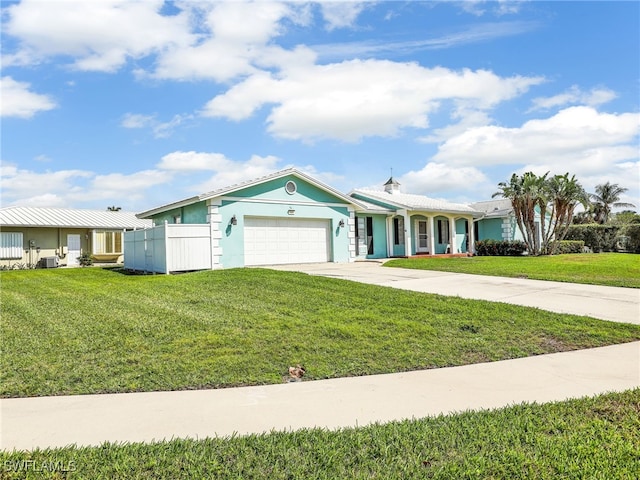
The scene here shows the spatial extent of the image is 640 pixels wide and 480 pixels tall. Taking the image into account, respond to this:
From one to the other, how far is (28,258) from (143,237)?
10.4 m

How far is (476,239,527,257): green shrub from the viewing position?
88.8ft

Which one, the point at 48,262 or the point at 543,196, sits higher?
the point at 543,196

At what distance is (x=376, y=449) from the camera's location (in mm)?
3240

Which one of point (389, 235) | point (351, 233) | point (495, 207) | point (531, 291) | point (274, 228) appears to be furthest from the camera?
point (495, 207)

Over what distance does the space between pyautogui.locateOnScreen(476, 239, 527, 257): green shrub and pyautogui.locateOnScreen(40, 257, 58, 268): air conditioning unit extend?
24358 mm

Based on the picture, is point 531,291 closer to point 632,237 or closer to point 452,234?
point 452,234

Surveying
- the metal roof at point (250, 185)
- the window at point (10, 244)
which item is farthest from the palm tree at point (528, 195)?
the window at point (10, 244)

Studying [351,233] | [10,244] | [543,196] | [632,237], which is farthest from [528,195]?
[10,244]

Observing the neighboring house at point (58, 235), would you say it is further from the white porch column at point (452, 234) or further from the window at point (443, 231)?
the white porch column at point (452, 234)

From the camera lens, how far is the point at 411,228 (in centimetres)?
2597

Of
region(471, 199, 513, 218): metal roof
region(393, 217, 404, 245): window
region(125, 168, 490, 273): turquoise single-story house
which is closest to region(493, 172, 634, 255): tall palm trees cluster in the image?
region(471, 199, 513, 218): metal roof

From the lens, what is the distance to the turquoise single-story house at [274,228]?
1675 centimetres

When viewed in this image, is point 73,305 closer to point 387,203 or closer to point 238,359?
point 238,359

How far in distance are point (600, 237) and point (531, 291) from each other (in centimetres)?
2319
